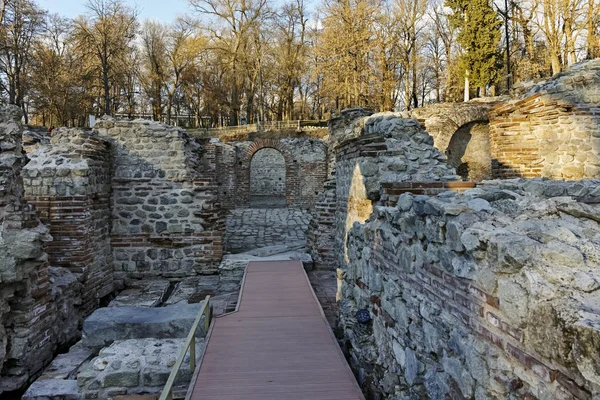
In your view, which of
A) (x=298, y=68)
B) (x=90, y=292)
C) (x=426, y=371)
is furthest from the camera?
(x=298, y=68)

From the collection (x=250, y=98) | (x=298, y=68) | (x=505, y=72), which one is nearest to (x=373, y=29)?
(x=505, y=72)

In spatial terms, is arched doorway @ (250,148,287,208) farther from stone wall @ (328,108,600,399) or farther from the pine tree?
stone wall @ (328,108,600,399)

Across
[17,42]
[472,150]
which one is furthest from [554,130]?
[17,42]

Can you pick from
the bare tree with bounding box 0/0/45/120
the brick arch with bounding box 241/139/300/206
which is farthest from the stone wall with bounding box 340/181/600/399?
the bare tree with bounding box 0/0/45/120

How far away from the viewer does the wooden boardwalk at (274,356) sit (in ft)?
10.1

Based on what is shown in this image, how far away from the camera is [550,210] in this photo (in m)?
1.90

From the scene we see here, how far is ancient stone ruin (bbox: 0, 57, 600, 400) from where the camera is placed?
155 centimetres

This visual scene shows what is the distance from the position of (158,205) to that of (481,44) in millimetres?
19680

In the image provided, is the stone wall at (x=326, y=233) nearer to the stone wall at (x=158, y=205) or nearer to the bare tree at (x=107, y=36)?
the stone wall at (x=158, y=205)

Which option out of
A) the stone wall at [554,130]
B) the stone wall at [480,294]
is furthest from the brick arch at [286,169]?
the stone wall at [480,294]

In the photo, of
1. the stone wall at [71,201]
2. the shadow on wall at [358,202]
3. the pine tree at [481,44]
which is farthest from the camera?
the pine tree at [481,44]

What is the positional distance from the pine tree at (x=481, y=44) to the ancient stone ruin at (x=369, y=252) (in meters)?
11.6

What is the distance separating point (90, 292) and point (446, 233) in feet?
19.3

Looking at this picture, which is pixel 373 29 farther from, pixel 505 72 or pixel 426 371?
pixel 426 371
